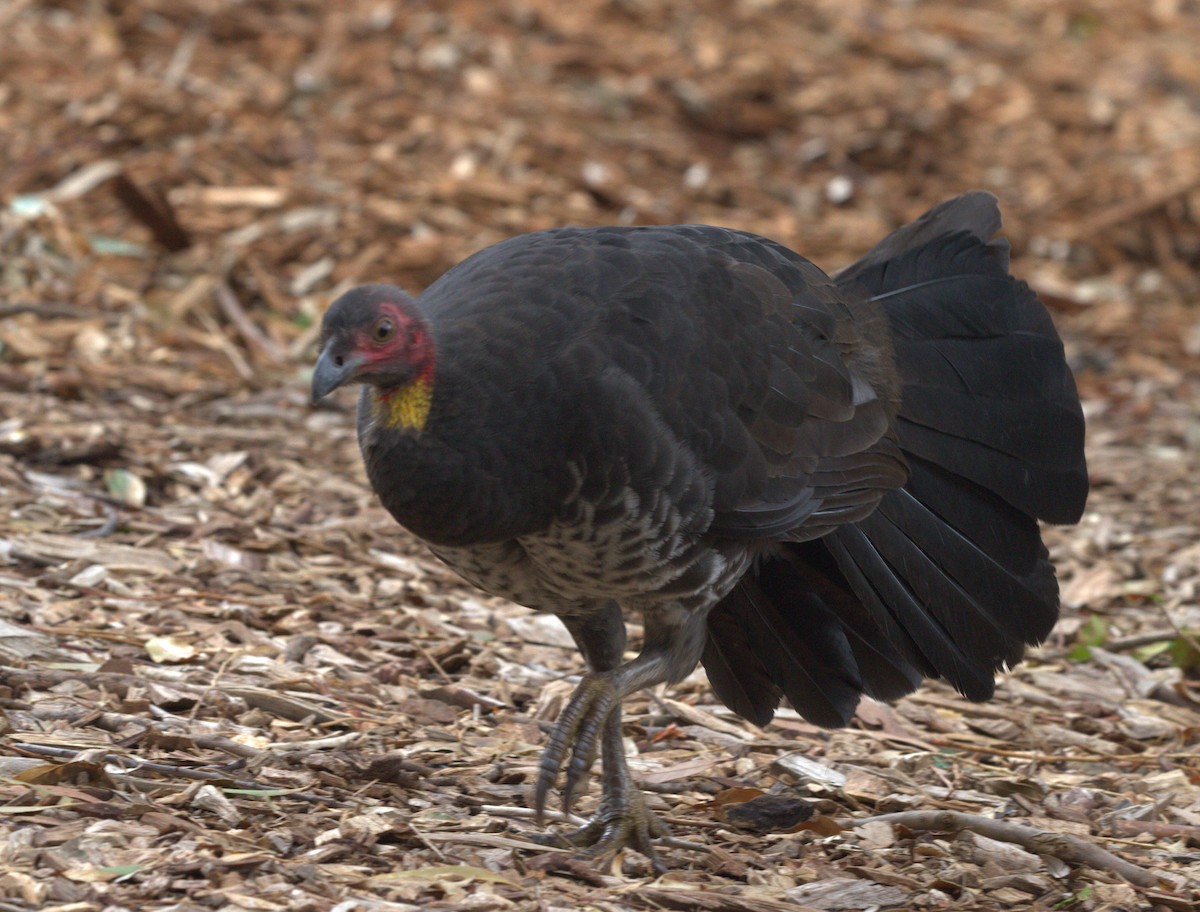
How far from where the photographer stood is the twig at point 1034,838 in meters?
4.33

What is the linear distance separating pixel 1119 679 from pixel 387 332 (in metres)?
3.41

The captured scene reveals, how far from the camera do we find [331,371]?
3928mm

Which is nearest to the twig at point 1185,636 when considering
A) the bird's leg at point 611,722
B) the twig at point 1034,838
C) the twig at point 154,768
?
the twig at point 1034,838

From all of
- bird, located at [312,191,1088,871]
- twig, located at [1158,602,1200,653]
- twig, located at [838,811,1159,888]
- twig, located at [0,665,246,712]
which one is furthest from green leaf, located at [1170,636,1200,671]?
twig, located at [0,665,246,712]

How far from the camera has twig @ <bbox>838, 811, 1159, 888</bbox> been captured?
433 cm

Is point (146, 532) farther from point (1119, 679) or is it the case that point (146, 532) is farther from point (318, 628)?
point (1119, 679)

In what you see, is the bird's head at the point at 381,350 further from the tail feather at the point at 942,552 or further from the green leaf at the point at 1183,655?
the green leaf at the point at 1183,655

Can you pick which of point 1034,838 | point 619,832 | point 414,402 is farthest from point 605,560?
point 1034,838

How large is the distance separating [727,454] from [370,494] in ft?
8.34

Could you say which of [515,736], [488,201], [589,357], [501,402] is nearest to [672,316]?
[589,357]

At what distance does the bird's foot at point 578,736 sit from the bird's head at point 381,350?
92cm

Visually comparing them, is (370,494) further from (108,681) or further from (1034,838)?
(1034,838)

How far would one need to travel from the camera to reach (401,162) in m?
9.34

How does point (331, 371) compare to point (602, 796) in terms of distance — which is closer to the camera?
point (331, 371)
